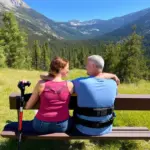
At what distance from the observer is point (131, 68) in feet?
177

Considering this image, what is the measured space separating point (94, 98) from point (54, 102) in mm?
650

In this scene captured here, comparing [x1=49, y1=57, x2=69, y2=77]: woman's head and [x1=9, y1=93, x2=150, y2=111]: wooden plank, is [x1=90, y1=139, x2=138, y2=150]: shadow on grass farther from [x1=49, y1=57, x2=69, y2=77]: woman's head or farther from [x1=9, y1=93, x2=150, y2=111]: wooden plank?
[x1=49, y1=57, x2=69, y2=77]: woman's head

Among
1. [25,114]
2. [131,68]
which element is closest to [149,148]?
[25,114]

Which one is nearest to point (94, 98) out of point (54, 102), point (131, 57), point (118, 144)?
point (54, 102)

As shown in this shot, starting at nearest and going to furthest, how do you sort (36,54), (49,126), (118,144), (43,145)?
1. (49,126)
2. (43,145)
3. (118,144)
4. (36,54)

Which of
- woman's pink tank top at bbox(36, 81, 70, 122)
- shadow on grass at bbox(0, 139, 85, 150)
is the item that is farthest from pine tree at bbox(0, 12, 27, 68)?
woman's pink tank top at bbox(36, 81, 70, 122)

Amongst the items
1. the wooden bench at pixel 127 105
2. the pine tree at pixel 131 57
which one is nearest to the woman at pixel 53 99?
the wooden bench at pixel 127 105

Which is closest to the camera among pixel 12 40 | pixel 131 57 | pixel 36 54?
pixel 12 40

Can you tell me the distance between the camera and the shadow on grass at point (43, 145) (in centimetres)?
562

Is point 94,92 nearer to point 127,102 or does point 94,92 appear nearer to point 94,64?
point 94,64

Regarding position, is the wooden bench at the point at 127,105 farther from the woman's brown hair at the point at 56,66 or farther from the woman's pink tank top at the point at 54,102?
the woman's brown hair at the point at 56,66

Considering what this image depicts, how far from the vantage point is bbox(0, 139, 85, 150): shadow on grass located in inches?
221

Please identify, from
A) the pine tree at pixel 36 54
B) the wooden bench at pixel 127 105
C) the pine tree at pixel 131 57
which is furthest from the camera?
the pine tree at pixel 36 54

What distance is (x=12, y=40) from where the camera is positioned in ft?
160
